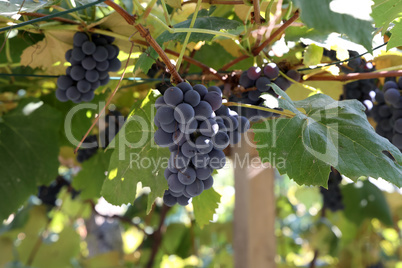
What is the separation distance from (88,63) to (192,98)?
0.58m

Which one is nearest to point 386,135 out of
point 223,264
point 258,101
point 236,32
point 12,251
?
point 258,101

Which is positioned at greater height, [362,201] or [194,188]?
[194,188]

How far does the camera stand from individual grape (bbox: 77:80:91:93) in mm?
1365

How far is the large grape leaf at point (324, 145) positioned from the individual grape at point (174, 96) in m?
0.25

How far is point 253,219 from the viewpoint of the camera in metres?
1.85

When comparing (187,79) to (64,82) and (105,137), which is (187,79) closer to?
(64,82)

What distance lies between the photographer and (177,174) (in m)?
0.97

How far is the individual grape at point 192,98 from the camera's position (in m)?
0.91

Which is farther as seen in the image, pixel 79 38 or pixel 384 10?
pixel 79 38

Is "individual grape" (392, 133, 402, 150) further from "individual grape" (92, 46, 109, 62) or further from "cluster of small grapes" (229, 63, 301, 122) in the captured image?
"individual grape" (92, 46, 109, 62)

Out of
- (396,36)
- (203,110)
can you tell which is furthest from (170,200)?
(396,36)

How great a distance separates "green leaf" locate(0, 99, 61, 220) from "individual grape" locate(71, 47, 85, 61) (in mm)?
462

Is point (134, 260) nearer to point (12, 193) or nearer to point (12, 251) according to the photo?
point (12, 251)

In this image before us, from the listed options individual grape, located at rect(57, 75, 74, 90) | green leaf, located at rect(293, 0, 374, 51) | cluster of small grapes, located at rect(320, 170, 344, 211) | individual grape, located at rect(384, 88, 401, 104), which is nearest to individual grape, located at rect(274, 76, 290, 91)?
individual grape, located at rect(384, 88, 401, 104)
